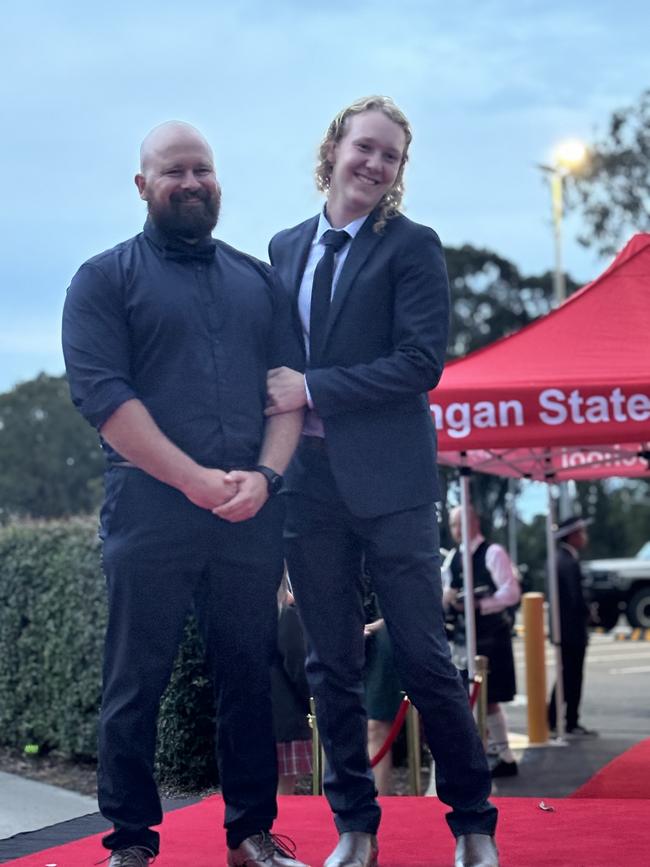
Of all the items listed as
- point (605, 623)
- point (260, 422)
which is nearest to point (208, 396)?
point (260, 422)

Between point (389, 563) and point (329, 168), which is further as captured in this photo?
point (329, 168)

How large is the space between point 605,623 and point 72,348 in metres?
22.7

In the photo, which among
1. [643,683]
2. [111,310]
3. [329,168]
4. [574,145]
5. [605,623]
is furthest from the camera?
[574,145]

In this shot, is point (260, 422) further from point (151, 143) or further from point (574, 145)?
point (574, 145)

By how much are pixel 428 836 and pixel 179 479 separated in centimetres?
138

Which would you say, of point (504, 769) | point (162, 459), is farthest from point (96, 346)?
point (504, 769)

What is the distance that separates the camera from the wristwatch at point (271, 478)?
3449 mm

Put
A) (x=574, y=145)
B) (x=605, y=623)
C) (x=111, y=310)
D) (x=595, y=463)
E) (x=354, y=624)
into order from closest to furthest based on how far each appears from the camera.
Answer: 1. (x=111, y=310)
2. (x=354, y=624)
3. (x=595, y=463)
4. (x=605, y=623)
5. (x=574, y=145)

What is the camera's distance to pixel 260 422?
11.7 feet

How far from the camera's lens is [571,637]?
1134 cm

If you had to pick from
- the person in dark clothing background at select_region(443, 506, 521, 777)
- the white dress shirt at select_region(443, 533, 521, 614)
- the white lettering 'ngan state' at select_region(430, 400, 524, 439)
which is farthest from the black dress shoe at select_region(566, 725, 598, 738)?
the white lettering 'ngan state' at select_region(430, 400, 524, 439)

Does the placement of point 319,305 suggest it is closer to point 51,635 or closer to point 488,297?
point 51,635

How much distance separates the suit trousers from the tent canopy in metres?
2.95

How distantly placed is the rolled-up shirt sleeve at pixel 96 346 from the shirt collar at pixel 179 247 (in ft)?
0.57
